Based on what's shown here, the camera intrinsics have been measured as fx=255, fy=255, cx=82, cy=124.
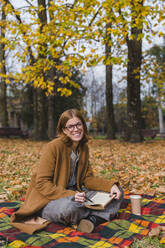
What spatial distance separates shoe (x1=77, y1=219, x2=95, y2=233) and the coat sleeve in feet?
1.08

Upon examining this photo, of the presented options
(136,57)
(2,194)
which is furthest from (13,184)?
(136,57)

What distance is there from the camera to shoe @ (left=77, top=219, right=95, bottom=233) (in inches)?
109

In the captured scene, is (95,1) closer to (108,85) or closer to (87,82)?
(108,85)

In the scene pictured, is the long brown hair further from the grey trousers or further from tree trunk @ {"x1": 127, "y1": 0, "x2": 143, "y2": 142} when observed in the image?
tree trunk @ {"x1": 127, "y1": 0, "x2": 143, "y2": 142}

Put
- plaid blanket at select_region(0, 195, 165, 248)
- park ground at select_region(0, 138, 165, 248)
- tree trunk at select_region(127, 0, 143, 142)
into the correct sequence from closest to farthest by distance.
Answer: plaid blanket at select_region(0, 195, 165, 248) → park ground at select_region(0, 138, 165, 248) → tree trunk at select_region(127, 0, 143, 142)

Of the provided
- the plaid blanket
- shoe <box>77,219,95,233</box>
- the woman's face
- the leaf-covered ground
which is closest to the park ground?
the leaf-covered ground

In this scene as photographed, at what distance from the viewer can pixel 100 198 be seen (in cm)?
307

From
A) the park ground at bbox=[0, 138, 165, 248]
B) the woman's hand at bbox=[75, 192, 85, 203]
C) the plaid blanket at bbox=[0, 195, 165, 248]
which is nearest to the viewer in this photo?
the plaid blanket at bbox=[0, 195, 165, 248]

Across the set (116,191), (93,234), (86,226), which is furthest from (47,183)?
(116,191)

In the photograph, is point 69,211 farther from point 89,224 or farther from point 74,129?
point 74,129

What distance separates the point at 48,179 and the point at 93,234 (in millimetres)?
776

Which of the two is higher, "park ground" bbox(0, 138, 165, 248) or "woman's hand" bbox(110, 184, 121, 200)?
"woman's hand" bbox(110, 184, 121, 200)

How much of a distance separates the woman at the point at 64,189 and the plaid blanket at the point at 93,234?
9 centimetres

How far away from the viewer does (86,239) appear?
2.59 m
